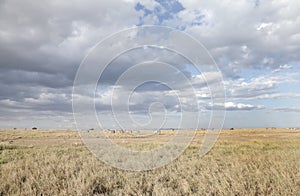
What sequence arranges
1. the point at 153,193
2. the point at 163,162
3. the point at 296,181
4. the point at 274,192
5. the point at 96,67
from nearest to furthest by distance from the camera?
the point at 274,192, the point at 153,193, the point at 296,181, the point at 96,67, the point at 163,162

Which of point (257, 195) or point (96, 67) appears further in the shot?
point (96, 67)

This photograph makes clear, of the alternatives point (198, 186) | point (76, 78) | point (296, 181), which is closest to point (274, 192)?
point (296, 181)

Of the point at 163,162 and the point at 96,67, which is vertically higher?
the point at 96,67

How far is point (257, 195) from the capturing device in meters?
7.49

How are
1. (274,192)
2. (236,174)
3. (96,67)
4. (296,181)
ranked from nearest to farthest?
(274,192) < (296,181) < (236,174) < (96,67)

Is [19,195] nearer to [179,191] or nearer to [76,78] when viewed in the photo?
[179,191]

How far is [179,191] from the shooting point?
8062 millimetres

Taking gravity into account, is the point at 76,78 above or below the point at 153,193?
above

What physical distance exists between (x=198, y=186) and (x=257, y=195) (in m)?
1.67

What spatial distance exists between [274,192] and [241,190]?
778 mm

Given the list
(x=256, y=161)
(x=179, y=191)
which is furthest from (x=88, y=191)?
(x=256, y=161)

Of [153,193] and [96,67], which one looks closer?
[153,193]

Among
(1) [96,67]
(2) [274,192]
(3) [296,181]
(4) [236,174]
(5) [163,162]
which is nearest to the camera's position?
(2) [274,192]

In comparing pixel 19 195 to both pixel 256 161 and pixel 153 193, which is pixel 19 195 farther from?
pixel 256 161
